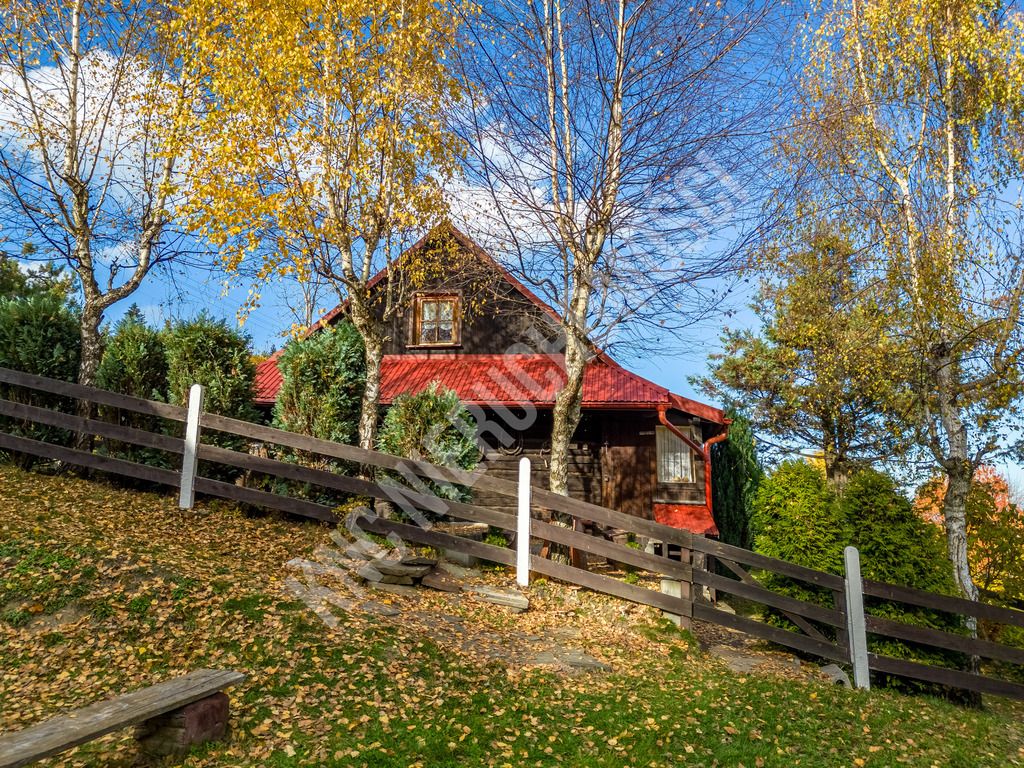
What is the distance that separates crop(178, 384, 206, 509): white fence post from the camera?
30.7ft

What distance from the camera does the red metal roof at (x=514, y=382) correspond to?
13969mm

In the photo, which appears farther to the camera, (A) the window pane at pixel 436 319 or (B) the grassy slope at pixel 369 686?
(A) the window pane at pixel 436 319

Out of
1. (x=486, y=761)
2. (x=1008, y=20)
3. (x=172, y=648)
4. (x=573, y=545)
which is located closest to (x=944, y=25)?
(x=1008, y=20)

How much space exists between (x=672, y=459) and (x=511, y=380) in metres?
4.17

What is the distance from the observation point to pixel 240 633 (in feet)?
19.5

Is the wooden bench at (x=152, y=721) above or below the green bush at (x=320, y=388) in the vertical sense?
below

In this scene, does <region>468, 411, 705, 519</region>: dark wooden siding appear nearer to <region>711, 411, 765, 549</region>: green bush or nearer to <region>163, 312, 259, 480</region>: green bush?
<region>711, 411, 765, 549</region>: green bush

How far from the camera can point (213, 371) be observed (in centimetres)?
1073

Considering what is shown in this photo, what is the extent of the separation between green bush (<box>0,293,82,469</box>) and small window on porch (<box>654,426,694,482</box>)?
454 inches

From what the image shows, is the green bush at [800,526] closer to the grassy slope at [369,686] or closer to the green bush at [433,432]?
the grassy slope at [369,686]

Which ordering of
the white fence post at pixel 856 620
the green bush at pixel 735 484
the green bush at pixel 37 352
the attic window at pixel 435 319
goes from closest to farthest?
the white fence post at pixel 856 620
the green bush at pixel 37 352
the attic window at pixel 435 319
the green bush at pixel 735 484

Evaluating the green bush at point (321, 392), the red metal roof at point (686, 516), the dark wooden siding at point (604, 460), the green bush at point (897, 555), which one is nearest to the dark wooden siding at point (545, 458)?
the dark wooden siding at point (604, 460)

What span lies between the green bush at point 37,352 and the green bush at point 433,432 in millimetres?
5238

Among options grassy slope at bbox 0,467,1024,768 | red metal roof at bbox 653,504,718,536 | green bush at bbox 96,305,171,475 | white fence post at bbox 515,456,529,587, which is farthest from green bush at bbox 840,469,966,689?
green bush at bbox 96,305,171,475
